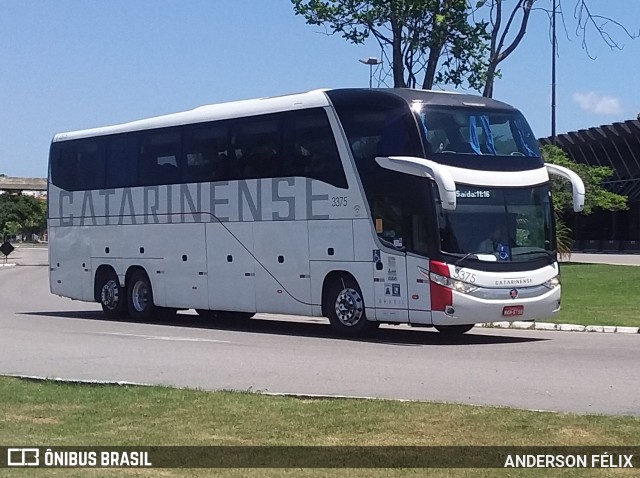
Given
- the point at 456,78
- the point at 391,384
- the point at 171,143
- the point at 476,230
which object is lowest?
the point at 391,384

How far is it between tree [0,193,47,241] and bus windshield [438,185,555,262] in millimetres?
102343

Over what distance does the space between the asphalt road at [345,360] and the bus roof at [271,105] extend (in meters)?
4.07

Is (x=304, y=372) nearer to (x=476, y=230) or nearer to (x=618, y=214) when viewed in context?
(x=476, y=230)

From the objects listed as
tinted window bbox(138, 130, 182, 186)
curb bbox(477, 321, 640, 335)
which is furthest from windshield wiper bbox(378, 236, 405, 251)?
tinted window bbox(138, 130, 182, 186)

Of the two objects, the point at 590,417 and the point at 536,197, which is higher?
the point at 536,197

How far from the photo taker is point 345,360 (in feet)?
52.4

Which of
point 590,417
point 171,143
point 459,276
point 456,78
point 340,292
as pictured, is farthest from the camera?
point 456,78

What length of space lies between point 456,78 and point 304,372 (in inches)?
1023

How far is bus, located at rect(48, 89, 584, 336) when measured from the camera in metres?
18.4

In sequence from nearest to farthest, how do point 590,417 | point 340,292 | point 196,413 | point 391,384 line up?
point 590,417 < point 196,413 < point 391,384 < point 340,292

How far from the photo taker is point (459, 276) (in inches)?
718

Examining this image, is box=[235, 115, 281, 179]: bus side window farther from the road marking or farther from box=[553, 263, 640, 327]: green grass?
box=[553, 263, 640, 327]: green grass

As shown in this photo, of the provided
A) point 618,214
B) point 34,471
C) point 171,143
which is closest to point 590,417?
point 34,471

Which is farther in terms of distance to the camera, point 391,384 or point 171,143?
point 171,143
